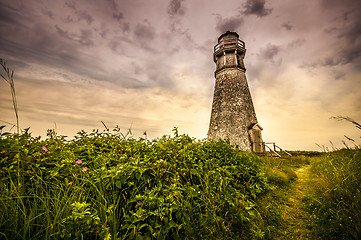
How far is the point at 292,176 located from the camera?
5672mm

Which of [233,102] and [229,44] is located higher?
[229,44]

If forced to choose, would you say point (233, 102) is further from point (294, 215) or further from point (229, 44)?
→ point (294, 215)

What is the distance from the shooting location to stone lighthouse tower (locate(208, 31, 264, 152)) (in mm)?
17016

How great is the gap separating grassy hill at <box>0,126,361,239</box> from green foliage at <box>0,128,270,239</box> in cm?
1

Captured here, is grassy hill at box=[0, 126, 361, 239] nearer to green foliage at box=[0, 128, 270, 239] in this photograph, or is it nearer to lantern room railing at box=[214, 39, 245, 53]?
green foliage at box=[0, 128, 270, 239]

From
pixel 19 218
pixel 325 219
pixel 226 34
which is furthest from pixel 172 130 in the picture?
pixel 226 34

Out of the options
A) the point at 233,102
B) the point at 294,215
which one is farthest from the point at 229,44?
the point at 294,215

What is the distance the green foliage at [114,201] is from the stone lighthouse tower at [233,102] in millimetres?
14176

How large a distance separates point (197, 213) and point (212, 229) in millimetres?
307

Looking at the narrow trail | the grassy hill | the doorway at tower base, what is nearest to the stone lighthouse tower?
the doorway at tower base

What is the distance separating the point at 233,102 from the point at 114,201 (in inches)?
697

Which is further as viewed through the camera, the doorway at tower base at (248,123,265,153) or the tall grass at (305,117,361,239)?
the doorway at tower base at (248,123,265,153)

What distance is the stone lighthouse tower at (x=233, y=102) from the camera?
17.0 m

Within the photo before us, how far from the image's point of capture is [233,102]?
17.9 metres
